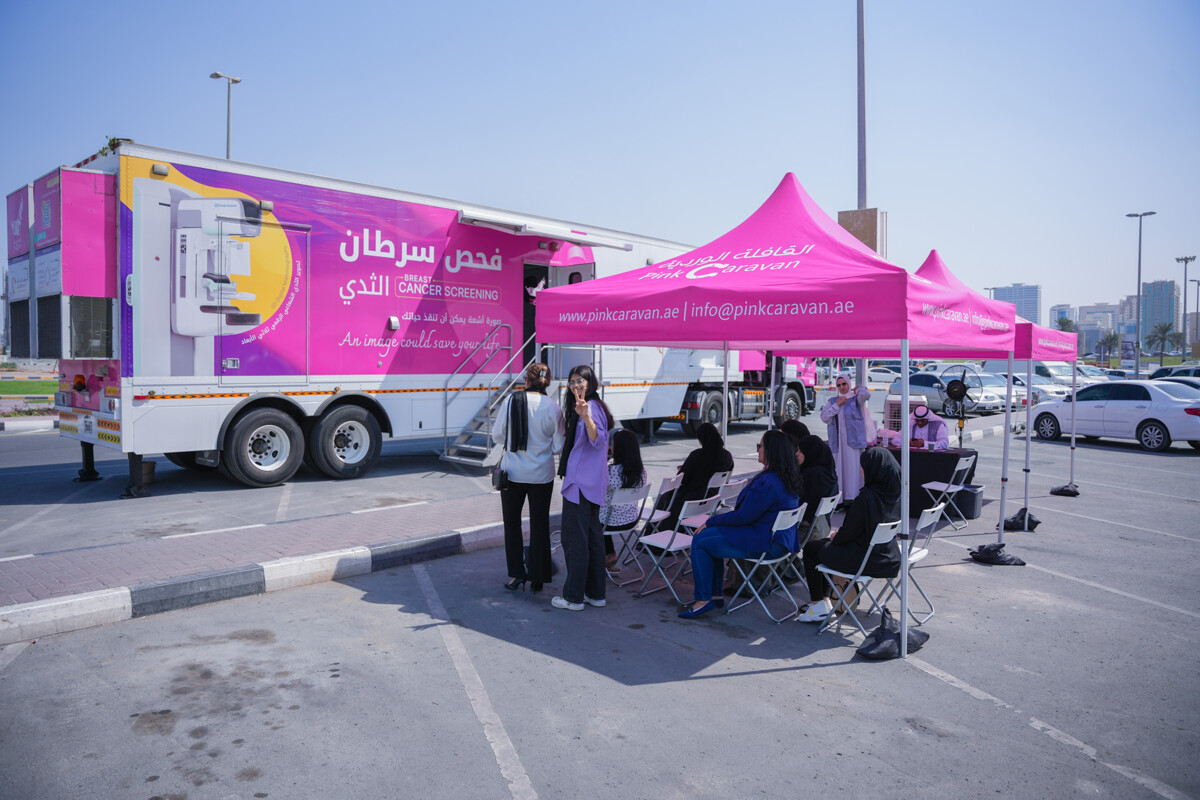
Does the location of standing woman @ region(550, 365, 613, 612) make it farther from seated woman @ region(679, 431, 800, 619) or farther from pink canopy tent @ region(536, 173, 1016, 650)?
pink canopy tent @ region(536, 173, 1016, 650)

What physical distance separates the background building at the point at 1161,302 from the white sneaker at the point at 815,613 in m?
217

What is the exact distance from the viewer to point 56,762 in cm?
337

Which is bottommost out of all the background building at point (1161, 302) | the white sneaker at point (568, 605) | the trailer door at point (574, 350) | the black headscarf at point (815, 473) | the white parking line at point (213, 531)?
the white sneaker at point (568, 605)

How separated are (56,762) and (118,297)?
255 inches

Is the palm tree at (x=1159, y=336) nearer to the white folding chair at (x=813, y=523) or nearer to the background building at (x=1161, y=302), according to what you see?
the background building at (x=1161, y=302)

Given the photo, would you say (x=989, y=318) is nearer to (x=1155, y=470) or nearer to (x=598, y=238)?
(x=598, y=238)

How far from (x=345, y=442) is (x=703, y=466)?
5.83 metres

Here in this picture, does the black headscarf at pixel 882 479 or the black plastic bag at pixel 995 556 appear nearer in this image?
the black headscarf at pixel 882 479

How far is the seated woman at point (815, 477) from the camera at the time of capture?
601 centimetres

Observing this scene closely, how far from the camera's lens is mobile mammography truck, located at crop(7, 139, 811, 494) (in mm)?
8477

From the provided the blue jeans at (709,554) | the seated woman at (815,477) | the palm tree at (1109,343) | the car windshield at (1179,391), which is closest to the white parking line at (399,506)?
the blue jeans at (709,554)

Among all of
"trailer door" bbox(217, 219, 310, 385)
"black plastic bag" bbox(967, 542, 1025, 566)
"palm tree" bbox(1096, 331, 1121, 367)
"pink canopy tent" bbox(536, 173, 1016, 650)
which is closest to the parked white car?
"black plastic bag" bbox(967, 542, 1025, 566)

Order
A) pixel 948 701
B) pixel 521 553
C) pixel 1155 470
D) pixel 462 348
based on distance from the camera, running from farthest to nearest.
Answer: pixel 1155 470 → pixel 462 348 → pixel 521 553 → pixel 948 701

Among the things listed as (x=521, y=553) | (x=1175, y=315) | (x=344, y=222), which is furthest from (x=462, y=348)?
(x=1175, y=315)
